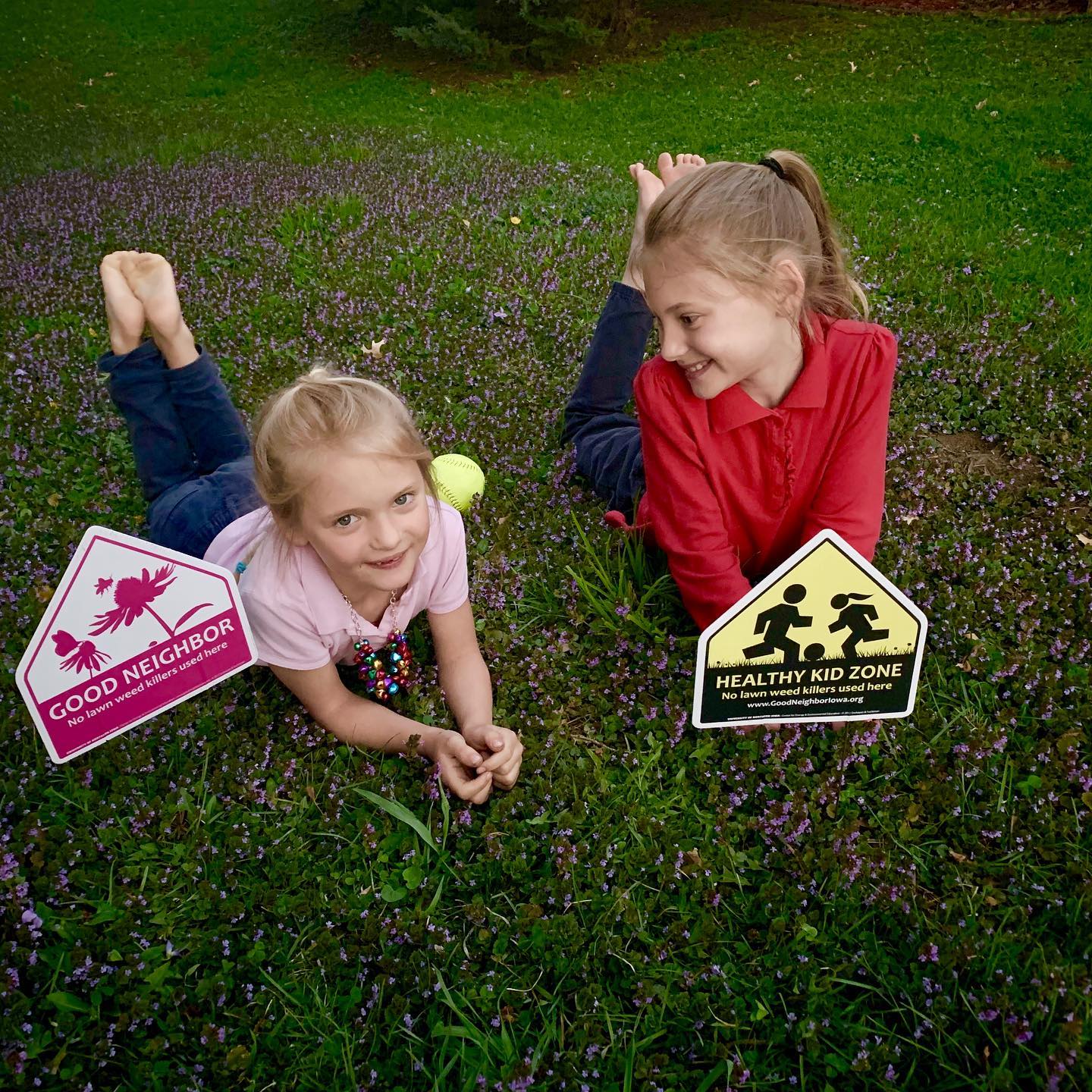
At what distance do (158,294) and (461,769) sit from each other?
6.93ft

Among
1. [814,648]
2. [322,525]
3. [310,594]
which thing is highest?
[322,525]

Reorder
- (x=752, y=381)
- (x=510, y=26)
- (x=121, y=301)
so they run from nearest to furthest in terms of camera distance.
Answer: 1. (x=752, y=381)
2. (x=121, y=301)
3. (x=510, y=26)

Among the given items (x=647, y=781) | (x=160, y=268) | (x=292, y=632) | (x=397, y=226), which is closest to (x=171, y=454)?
(x=160, y=268)

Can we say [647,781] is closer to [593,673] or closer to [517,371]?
[593,673]

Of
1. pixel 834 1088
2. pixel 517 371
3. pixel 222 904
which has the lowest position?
pixel 834 1088

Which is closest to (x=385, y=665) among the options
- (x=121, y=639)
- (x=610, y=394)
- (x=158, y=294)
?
(x=121, y=639)

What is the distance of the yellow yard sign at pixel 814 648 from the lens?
236 cm

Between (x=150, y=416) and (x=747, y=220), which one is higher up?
(x=747, y=220)

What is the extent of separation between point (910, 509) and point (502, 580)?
1.84m

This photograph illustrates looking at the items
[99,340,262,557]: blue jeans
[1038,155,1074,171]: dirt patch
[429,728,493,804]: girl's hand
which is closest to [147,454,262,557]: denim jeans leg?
[99,340,262,557]: blue jeans

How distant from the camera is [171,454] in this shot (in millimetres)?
3596

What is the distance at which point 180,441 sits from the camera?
3605 millimetres

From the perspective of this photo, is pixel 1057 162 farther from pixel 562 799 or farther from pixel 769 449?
pixel 562 799

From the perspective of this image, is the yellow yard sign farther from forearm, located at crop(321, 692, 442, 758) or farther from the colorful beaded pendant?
the colorful beaded pendant
